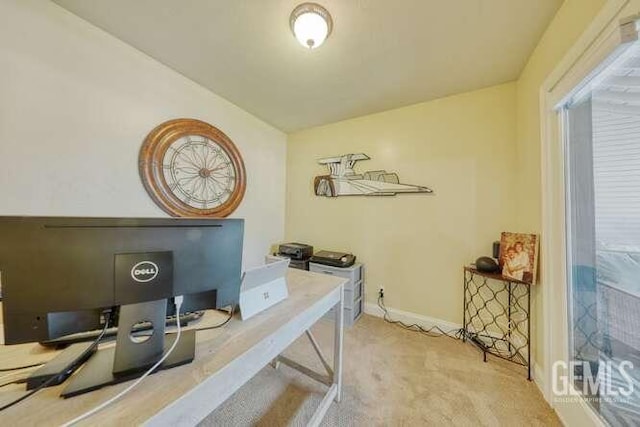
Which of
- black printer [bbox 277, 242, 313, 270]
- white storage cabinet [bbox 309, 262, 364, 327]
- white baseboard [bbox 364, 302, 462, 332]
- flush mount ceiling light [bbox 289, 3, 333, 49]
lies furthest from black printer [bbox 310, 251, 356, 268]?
flush mount ceiling light [bbox 289, 3, 333, 49]

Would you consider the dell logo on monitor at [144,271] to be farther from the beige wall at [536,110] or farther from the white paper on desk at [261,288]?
the beige wall at [536,110]

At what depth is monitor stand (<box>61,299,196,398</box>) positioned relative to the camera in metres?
0.59

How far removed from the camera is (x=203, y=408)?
2.02 ft

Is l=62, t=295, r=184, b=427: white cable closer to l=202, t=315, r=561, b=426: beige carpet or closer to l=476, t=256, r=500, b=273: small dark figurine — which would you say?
l=202, t=315, r=561, b=426: beige carpet

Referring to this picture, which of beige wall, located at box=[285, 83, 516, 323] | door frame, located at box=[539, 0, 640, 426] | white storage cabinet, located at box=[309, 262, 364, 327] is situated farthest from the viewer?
white storage cabinet, located at box=[309, 262, 364, 327]

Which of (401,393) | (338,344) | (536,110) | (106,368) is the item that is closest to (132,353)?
(106,368)

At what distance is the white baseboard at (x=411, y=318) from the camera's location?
2191 millimetres

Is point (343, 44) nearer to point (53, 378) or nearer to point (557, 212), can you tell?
point (557, 212)

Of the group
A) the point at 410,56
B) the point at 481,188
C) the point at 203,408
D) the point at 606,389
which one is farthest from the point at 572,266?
the point at 203,408

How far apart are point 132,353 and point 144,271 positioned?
24cm

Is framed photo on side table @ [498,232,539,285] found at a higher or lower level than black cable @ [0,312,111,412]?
higher

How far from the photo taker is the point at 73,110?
1477 mm
